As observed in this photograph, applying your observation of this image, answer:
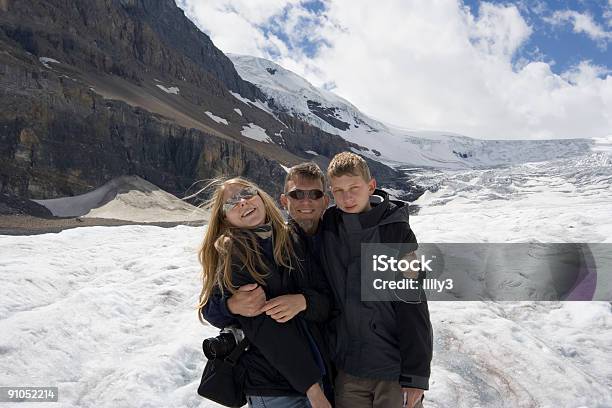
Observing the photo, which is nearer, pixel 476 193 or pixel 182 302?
pixel 182 302

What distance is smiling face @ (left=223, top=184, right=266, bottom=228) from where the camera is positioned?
2.62m

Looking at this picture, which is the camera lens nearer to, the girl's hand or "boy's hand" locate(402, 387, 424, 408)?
the girl's hand

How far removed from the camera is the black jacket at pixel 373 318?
2381mm

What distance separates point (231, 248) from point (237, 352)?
1.86 feet

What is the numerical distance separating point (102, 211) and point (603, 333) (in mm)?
32682

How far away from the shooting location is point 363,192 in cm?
267

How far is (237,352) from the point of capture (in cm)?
237

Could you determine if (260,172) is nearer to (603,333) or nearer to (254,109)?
(254,109)

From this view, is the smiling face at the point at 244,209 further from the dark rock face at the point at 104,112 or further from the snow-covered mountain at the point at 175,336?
the dark rock face at the point at 104,112

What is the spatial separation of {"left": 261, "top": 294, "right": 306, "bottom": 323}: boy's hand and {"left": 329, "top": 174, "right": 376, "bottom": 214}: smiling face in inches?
26.4

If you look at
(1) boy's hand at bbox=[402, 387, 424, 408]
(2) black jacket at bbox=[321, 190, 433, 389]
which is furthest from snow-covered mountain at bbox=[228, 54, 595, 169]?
(1) boy's hand at bbox=[402, 387, 424, 408]

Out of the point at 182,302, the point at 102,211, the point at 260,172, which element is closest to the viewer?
the point at 182,302

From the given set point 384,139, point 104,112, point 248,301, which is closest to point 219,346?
point 248,301

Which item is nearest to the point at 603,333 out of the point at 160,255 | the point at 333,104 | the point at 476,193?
the point at 160,255
